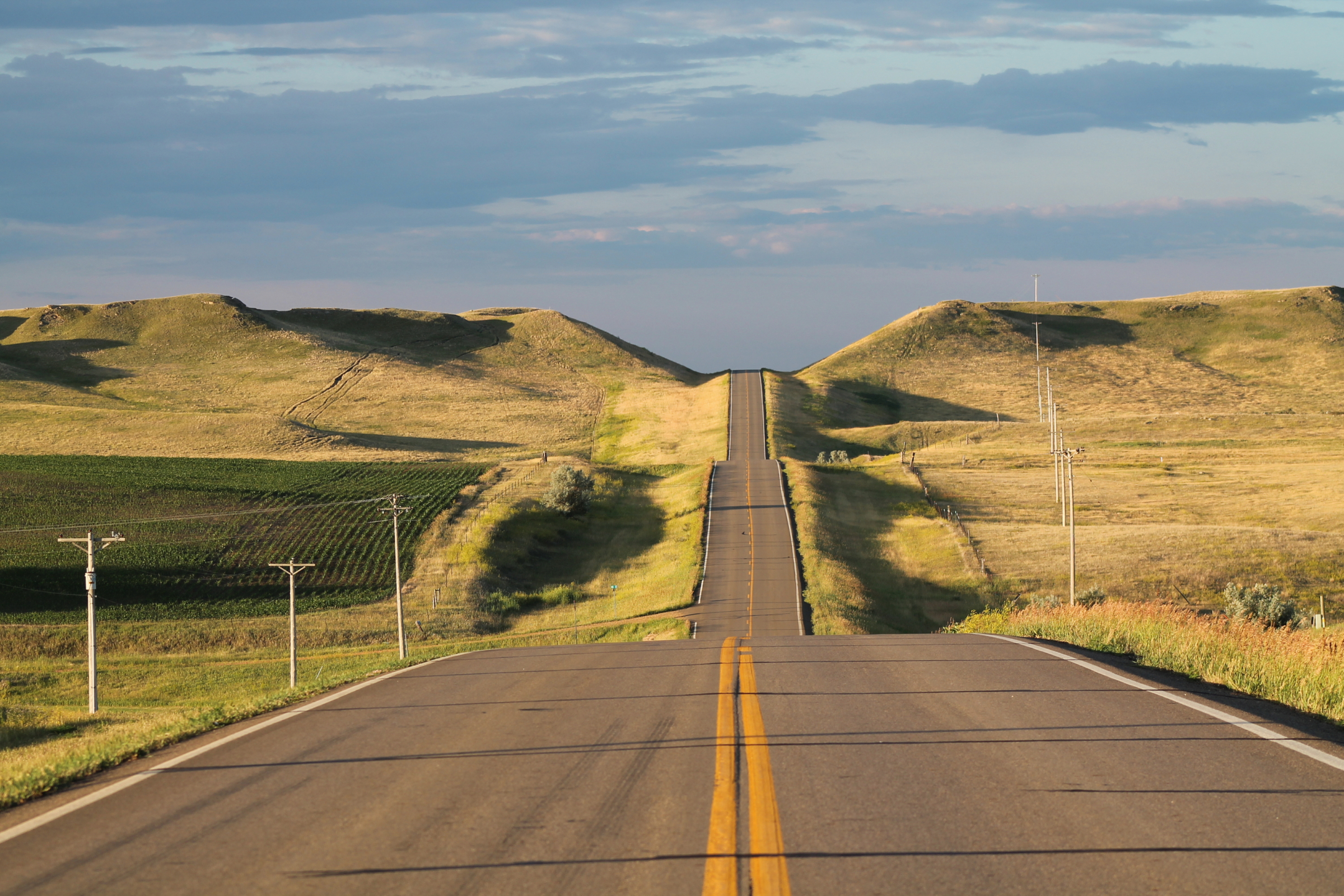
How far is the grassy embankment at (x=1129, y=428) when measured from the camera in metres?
50.0

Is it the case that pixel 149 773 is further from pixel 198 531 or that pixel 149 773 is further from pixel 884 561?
pixel 198 531

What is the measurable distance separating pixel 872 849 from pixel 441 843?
95.2 inches

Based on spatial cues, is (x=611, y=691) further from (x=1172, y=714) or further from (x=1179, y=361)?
(x=1179, y=361)

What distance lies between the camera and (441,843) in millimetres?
6090

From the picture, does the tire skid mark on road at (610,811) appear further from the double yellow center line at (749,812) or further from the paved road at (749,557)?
the paved road at (749,557)

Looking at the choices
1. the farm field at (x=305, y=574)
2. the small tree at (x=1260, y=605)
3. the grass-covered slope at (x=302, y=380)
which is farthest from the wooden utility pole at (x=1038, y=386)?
the small tree at (x=1260, y=605)

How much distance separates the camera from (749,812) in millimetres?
6539

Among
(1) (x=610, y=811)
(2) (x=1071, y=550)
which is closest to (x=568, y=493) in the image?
(2) (x=1071, y=550)

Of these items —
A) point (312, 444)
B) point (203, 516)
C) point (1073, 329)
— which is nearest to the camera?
point (203, 516)

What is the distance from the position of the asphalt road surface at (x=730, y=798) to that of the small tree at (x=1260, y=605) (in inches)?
1325

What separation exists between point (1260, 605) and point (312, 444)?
251ft

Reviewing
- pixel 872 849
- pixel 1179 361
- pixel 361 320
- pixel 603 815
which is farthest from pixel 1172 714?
pixel 361 320

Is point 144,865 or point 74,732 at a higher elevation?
point 144,865

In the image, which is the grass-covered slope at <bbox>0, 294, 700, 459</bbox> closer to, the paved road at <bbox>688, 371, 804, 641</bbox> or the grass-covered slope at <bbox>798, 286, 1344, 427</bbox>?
the paved road at <bbox>688, 371, 804, 641</bbox>
